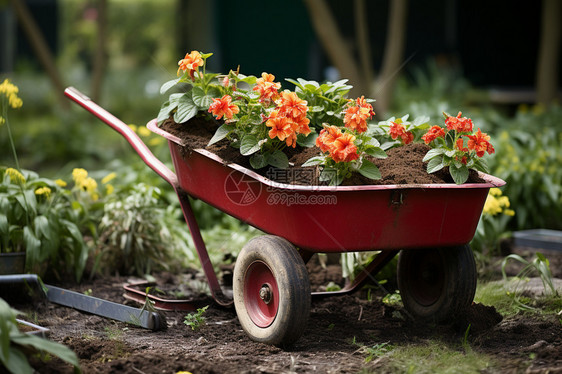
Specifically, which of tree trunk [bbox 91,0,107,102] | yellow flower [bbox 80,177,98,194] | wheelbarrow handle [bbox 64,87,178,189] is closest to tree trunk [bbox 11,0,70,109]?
tree trunk [bbox 91,0,107,102]

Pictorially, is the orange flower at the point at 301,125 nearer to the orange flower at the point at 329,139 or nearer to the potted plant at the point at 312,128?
the potted plant at the point at 312,128

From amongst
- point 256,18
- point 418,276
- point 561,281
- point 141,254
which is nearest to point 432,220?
point 418,276

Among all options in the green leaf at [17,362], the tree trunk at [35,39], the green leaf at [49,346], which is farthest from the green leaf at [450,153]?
the tree trunk at [35,39]

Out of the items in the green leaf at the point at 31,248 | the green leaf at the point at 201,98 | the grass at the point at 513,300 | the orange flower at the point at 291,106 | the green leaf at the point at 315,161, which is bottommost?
the grass at the point at 513,300

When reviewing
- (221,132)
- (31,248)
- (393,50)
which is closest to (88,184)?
(31,248)

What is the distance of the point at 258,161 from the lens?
2.86 metres

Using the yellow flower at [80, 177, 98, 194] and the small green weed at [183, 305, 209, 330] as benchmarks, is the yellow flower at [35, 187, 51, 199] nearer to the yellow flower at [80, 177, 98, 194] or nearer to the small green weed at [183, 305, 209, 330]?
the yellow flower at [80, 177, 98, 194]

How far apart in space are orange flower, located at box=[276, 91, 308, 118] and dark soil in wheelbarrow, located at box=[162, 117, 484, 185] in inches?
8.6

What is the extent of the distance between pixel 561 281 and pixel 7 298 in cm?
279

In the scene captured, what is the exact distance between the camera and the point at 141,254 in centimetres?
411

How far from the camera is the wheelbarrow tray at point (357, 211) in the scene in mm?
2648

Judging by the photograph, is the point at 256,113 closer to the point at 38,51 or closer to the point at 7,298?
the point at 7,298

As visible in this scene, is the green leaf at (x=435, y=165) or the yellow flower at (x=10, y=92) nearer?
the green leaf at (x=435, y=165)

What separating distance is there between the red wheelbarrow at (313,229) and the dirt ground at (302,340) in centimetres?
12
